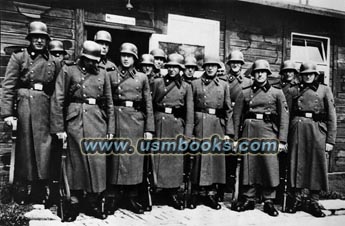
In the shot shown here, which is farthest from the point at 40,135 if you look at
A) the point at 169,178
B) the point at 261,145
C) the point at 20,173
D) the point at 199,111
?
the point at 261,145

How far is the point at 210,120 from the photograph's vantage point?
15.4 ft

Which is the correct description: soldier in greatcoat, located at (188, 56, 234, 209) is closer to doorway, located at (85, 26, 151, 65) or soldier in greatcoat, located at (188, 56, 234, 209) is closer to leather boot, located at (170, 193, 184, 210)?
leather boot, located at (170, 193, 184, 210)

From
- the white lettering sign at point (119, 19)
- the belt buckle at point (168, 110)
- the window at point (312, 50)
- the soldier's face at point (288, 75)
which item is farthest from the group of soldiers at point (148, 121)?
the window at point (312, 50)

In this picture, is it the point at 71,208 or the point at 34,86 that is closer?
the point at 71,208

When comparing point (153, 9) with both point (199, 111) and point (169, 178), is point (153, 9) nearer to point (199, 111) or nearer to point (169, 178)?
point (199, 111)

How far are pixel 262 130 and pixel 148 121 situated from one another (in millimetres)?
1379

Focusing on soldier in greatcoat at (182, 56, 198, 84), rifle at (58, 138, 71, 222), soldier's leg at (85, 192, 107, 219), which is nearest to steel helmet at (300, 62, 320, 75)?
soldier in greatcoat at (182, 56, 198, 84)

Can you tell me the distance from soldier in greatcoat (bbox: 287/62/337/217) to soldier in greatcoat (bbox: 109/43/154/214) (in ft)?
6.06

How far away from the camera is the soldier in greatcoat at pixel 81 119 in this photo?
12.8 feet

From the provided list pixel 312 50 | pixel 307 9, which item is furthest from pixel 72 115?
pixel 312 50

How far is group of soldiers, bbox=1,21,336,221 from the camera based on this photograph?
13.0 ft

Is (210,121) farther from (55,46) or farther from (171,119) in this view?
(55,46)

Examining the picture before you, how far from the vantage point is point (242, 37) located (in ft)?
22.4

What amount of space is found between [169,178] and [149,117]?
30.8 inches
